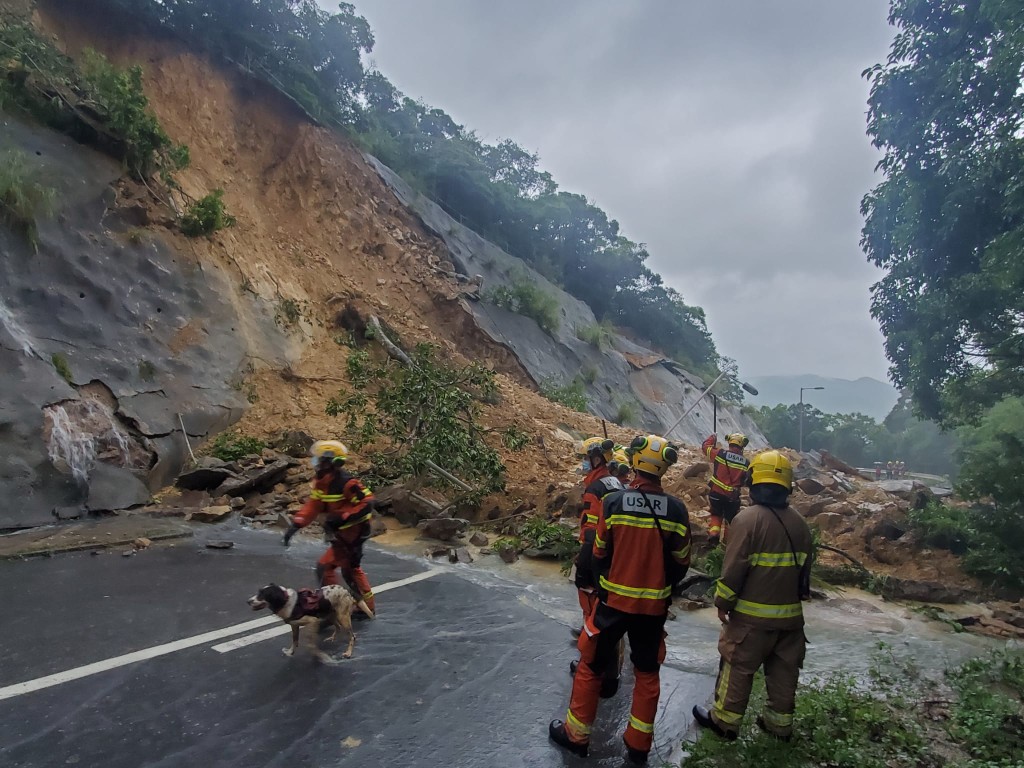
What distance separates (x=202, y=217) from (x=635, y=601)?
14596mm

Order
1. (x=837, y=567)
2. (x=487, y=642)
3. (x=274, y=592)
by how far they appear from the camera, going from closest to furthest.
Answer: (x=274, y=592), (x=487, y=642), (x=837, y=567)

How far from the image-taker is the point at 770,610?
139 inches

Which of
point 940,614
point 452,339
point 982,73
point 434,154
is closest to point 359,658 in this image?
point 940,614

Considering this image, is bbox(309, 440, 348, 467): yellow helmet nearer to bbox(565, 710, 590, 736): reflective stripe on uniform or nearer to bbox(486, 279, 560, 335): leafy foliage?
bbox(565, 710, 590, 736): reflective stripe on uniform

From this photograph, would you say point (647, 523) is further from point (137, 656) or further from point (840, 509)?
point (840, 509)

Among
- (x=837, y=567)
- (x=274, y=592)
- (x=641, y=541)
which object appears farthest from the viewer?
(x=837, y=567)

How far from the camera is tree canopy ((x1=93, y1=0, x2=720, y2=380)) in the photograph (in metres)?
20.8

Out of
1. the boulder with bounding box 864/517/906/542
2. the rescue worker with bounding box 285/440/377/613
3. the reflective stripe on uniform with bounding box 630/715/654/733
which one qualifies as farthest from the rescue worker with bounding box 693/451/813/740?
the boulder with bounding box 864/517/906/542

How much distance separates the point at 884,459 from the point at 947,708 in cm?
5859

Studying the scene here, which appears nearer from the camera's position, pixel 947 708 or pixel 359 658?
pixel 947 708

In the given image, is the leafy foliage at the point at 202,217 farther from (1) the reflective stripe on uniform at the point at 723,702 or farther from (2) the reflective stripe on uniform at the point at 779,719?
(2) the reflective stripe on uniform at the point at 779,719

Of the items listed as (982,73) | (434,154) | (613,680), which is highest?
(434,154)

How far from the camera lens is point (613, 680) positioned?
4031mm

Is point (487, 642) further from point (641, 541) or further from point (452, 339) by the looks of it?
point (452, 339)
